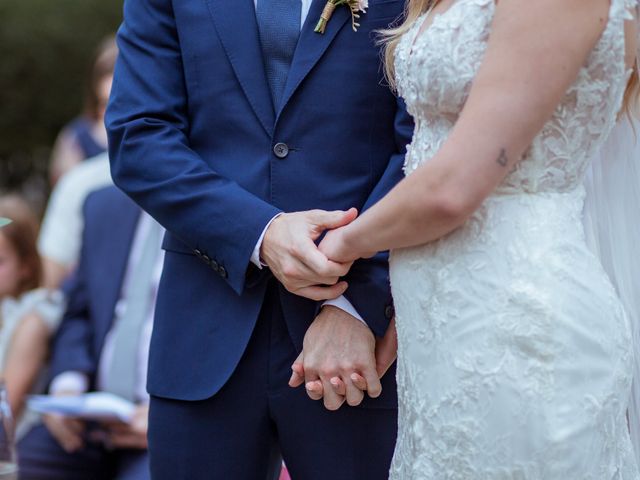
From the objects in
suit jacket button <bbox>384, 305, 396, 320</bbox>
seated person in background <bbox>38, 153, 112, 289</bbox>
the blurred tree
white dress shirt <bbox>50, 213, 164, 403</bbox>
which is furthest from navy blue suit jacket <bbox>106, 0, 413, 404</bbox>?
the blurred tree

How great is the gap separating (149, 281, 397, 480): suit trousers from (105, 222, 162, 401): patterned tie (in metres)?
1.37

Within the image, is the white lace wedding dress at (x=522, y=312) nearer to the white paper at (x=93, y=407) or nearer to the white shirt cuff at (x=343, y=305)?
the white shirt cuff at (x=343, y=305)

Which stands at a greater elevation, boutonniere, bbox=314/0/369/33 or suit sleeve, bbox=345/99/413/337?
boutonniere, bbox=314/0/369/33

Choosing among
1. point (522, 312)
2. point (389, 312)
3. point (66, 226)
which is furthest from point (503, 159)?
point (66, 226)

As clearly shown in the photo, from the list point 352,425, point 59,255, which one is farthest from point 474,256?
point 59,255

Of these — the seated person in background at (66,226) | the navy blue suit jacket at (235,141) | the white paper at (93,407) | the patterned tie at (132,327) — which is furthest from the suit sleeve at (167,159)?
the seated person in background at (66,226)

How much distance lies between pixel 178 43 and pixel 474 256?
85 centimetres

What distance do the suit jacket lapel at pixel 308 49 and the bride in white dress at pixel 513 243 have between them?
→ 0.27 metres

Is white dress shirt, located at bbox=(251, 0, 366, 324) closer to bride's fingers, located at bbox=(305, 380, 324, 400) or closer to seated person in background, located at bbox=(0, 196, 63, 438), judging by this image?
bride's fingers, located at bbox=(305, 380, 324, 400)

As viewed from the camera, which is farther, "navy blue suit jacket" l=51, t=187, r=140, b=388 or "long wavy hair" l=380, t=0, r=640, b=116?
"navy blue suit jacket" l=51, t=187, r=140, b=388

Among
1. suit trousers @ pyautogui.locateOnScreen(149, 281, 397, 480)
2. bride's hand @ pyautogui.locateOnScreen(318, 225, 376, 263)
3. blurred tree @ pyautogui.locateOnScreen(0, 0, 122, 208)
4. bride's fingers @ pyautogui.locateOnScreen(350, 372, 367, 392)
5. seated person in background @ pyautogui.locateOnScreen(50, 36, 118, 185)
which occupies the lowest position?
blurred tree @ pyautogui.locateOnScreen(0, 0, 122, 208)

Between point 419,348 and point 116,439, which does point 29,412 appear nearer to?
point 116,439

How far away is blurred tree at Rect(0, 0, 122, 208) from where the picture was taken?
18.5 metres

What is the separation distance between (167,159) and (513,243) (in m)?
A: 0.76
